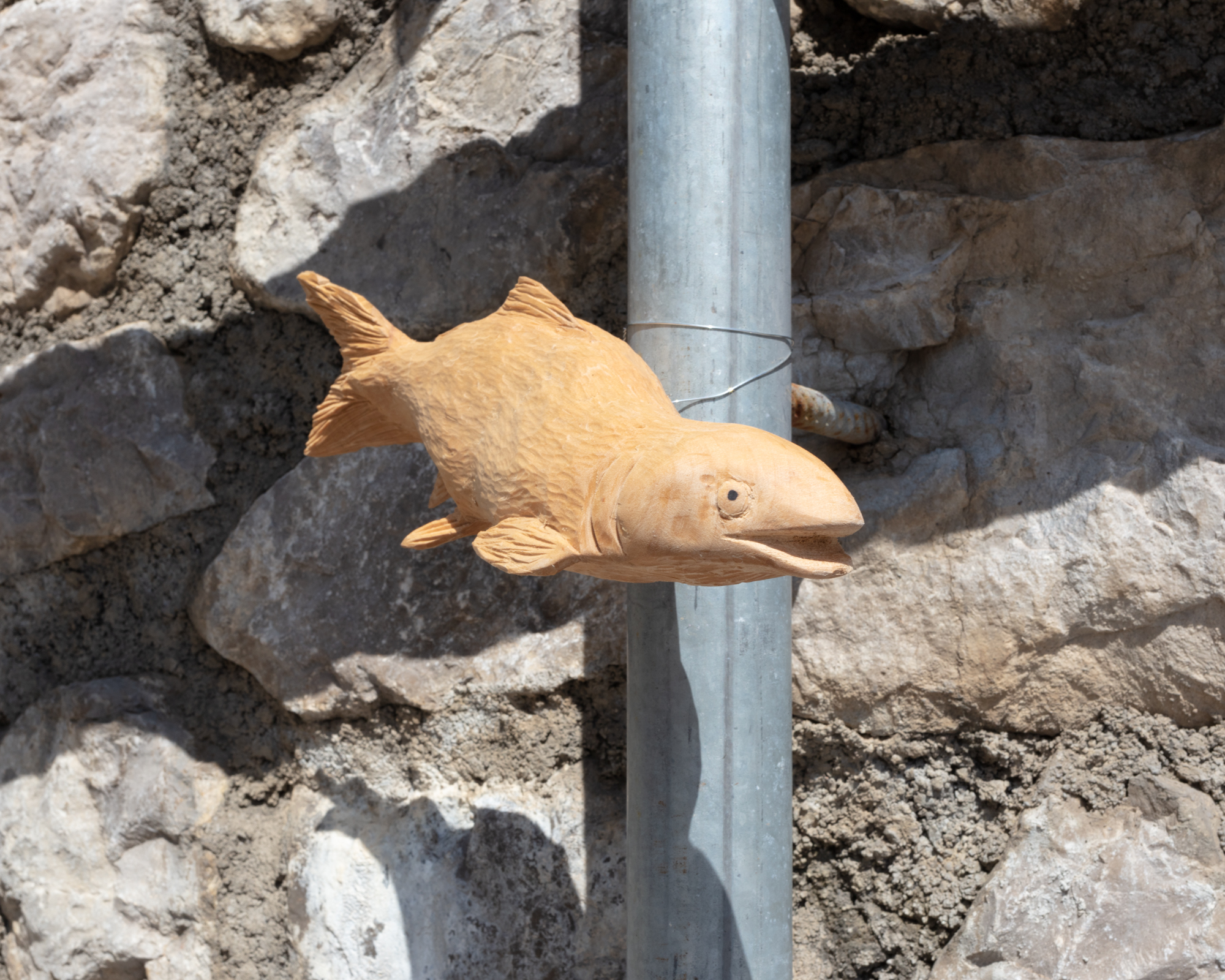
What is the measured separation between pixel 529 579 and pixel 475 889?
50 cm

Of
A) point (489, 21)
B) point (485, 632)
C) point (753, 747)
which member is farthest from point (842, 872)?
point (489, 21)

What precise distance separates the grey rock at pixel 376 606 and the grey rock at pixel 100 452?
0.60ft

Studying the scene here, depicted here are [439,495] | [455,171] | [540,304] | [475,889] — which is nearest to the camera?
[540,304]

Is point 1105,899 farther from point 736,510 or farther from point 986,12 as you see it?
point 986,12

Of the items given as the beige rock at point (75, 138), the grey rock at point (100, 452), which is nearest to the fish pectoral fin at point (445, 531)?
the grey rock at point (100, 452)

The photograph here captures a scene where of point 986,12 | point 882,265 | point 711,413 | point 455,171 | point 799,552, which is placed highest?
point 986,12

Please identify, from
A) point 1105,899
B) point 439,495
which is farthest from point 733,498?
point 1105,899

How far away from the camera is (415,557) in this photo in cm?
177

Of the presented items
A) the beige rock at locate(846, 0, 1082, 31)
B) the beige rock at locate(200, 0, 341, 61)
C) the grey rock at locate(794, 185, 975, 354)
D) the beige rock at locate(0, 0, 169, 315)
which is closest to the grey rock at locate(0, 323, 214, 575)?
the beige rock at locate(0, 0, 169, 315)

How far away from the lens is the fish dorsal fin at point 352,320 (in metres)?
1.34

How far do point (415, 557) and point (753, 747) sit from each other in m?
0.73

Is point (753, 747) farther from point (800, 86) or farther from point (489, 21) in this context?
point (489, 21)

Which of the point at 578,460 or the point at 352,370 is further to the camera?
the point at 352,370

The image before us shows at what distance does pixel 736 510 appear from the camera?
2.98 feet
